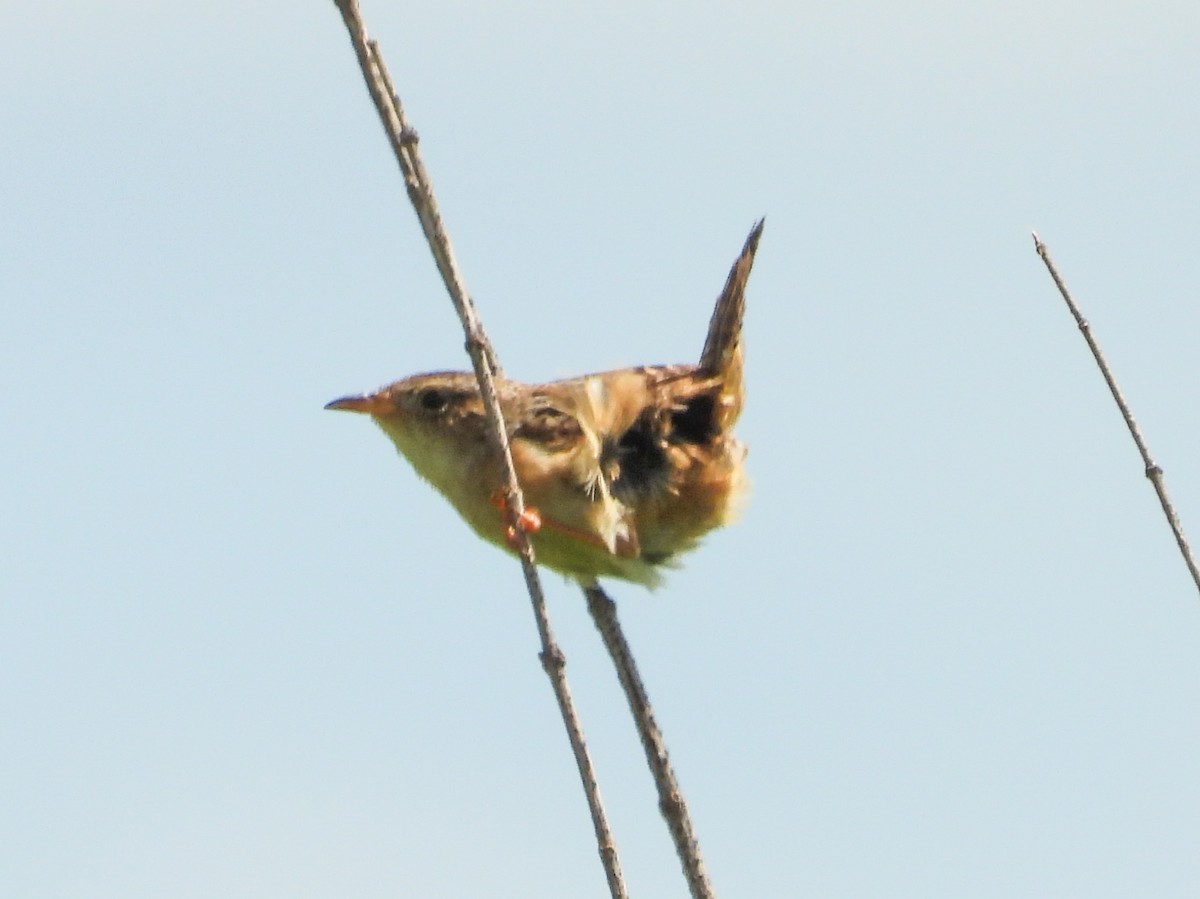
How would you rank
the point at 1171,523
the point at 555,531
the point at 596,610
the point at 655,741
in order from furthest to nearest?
the point at 555,531, the point at 596,610, the point at 655,741, the point at 1171,523

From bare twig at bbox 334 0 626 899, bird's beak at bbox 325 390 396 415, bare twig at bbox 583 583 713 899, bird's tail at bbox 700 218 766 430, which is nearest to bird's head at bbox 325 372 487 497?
bird's beak at bbox 325 390 396 415

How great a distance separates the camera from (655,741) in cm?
372

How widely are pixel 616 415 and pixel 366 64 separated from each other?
8.76 ft

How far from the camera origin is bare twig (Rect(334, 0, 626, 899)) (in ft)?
9.27

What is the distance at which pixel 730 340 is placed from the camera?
19.0 feet

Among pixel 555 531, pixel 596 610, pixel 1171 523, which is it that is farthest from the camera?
pixel 555 531

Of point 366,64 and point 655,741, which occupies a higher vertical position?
point 366,64

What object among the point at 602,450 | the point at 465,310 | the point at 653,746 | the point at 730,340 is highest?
the point at 730,340

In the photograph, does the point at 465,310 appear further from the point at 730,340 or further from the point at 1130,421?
the point at 730,340

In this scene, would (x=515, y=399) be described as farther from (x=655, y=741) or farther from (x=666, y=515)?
(x=655, y=741)

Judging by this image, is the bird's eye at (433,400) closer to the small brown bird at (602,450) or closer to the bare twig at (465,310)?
the small brown bird at (602,450)

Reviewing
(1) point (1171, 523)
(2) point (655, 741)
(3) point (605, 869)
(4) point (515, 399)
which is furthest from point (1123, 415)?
(4) point (515, 399)

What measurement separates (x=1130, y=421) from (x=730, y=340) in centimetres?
247

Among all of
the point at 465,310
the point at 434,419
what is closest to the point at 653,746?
the point at 465,310
